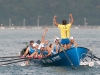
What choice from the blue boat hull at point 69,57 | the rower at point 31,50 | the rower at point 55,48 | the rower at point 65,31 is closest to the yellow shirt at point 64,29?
the rower at point 65,31

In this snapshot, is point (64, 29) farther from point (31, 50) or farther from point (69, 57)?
point (31, 50)

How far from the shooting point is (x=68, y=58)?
1447 inches

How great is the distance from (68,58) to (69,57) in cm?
15

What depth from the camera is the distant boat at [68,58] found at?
36312mm

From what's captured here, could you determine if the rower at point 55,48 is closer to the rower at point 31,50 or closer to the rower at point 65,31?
the rower at point 65,31

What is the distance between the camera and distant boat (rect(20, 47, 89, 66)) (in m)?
36.3

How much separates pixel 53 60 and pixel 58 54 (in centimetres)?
92

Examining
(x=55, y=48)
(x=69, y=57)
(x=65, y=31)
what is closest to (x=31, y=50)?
(x=55, y=48)

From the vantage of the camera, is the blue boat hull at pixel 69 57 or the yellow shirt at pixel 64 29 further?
the yellow shirt at pixel 64 29

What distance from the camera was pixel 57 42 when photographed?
37500mm

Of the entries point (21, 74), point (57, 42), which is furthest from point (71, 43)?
point (21, 74)

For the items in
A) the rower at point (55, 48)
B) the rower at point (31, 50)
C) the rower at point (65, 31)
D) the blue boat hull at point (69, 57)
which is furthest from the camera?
the rower at point (31, 50)

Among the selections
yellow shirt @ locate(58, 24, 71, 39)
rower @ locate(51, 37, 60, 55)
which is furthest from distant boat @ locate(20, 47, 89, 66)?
yellow shirt @ locate(58, 24, 71, 39)

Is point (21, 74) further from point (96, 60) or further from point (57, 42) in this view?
point (96, 60)
